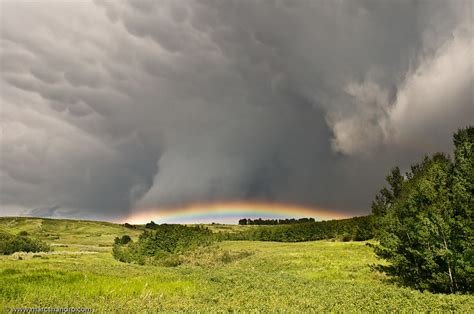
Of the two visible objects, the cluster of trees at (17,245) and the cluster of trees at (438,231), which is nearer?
the cluster of trees at (438,231)

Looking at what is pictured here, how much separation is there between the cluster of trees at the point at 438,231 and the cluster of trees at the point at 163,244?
2057 inches

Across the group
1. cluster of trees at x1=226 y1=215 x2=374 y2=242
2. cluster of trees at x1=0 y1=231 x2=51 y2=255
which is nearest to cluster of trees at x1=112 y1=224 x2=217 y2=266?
cluster of trees at x1=0 y1=231 x2=51 y2=255

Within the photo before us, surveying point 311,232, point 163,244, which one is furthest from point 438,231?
point 311,232

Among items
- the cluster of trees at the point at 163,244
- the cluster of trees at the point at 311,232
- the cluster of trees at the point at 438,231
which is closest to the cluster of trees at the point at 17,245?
the cluster of trees at the point at 163,244

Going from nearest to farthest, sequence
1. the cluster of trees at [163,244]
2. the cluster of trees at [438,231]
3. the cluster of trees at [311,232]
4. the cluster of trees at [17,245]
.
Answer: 1. the cluster of trees at [438,231]
2. the cluster of trees at [163,244]
3. the cluster of trees at [17,245]
4. the cluster of trees at [311,232]

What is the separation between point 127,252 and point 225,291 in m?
62.5

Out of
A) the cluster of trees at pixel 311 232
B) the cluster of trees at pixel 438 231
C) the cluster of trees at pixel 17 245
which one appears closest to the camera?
the cluster of trees at pixel 438 231

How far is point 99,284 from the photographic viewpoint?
63.0 feet

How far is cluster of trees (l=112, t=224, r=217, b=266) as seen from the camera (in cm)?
7390

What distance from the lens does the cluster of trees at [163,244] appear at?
73900 mm

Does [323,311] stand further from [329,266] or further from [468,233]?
[329,266]

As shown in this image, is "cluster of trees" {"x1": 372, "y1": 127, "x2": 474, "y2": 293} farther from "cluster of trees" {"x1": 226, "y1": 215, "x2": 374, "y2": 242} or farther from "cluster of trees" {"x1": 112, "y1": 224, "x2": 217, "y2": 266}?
"cluster of trees" {"x1": 226, "y1": 215, "x2": 374, "y2": 242}

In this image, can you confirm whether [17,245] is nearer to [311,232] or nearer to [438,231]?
[311,232]

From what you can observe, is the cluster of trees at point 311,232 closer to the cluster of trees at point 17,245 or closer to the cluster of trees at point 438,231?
the cluster of trees at point 17,245
